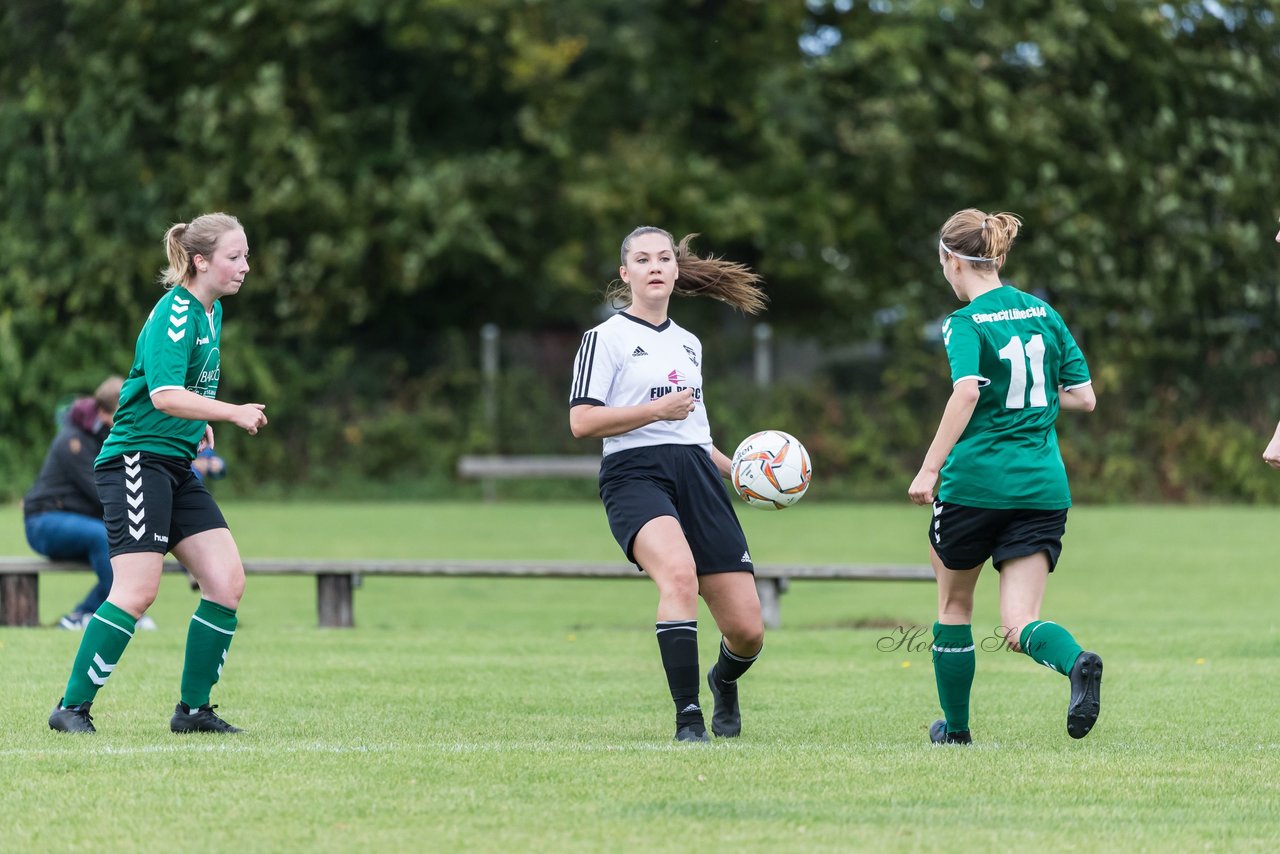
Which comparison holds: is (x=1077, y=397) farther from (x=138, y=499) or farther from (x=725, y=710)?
(x=138, y=499)

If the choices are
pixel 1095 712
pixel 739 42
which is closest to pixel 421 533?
pixel 739 42

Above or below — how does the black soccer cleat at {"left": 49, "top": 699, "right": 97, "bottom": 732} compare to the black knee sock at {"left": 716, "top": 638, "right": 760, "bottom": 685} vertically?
below

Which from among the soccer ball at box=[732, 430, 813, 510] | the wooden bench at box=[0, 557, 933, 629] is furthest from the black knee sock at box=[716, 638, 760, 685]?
the wooden bench at box=[0, 557, 933, 629]

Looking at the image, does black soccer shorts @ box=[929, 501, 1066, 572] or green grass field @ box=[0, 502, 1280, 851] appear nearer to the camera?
green grass field @ box=[0, 502, 1280, 851]

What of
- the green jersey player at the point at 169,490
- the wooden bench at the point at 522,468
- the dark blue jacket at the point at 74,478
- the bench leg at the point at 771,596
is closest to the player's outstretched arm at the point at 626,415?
the green jersey player at the point at 169,490

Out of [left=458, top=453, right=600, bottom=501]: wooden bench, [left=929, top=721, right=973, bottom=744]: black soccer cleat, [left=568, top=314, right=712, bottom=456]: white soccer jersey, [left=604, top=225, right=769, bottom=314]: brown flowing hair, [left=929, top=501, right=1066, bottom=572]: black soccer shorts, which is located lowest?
[left=929, top=721, right=973, bottom=744]: black soccer cleat

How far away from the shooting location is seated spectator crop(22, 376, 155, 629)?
11.3 m

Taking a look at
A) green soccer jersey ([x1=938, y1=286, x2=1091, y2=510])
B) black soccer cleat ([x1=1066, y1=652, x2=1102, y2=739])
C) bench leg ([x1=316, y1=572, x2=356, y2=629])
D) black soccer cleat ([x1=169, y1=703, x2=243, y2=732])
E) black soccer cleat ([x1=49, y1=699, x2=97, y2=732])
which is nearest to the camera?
black soccer cleat ([x1=1066, y1=652, x2=1102, y2=739])

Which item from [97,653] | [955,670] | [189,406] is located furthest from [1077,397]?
[97,653]

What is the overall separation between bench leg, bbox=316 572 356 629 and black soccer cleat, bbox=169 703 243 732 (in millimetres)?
4977

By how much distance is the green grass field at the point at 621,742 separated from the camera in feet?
15.9

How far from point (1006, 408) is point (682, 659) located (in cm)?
145

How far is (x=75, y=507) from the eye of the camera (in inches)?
453

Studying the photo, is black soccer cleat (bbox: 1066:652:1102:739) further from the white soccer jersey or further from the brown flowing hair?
the brown flowing hair
